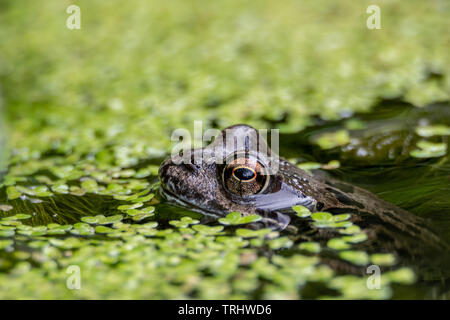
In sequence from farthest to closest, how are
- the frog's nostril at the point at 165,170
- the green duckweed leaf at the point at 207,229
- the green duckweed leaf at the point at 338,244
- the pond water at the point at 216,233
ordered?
1. the frog's nostril at the point at 165,170
2. the green duckweed leaf at the point at 207,229
3. the green duckweed leaf at the point at 338,244
4. the pond water at the point at 216,233

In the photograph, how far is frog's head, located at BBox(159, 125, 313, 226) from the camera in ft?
12.4

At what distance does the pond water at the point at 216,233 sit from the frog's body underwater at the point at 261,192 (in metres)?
0.15

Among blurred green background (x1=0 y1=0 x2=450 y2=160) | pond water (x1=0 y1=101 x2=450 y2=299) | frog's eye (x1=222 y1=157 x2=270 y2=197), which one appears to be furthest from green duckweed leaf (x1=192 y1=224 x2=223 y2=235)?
blurred green background (x1=0 y1=0 x2=450 y2=160)

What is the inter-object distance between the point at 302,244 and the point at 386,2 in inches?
323

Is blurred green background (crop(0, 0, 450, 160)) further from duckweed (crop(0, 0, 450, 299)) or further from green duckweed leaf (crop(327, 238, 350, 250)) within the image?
green duckweed leaf (crop(327, 238, 350, 250))

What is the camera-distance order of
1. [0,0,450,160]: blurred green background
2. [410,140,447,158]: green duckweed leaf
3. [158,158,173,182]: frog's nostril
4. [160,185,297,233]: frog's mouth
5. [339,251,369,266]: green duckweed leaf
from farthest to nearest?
[0,0,450,160]: blurred green background
[410,140,447,158]: green duckweed leaf
[158,158,173,182]: frog's nostril
[160,185,297,233]: frog's mouth
[339,251,369,266]: green duckweed leaf

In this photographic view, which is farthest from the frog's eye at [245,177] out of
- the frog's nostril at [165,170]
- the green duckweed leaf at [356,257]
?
the green duckweed leaf at [356,257]

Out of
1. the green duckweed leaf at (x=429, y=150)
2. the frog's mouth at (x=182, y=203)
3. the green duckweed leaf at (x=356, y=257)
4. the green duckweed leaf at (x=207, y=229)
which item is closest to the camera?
the green duckweed leaf at (x=356, y=257)

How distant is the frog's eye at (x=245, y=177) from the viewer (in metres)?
3.74

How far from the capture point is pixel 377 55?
7719 mm

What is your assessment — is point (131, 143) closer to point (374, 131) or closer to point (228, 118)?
point (228, 118)

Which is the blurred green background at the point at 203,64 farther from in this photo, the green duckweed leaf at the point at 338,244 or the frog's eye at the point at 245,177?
the green duckweed leaf at the point at 338,244

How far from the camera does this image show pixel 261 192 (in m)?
3.86
